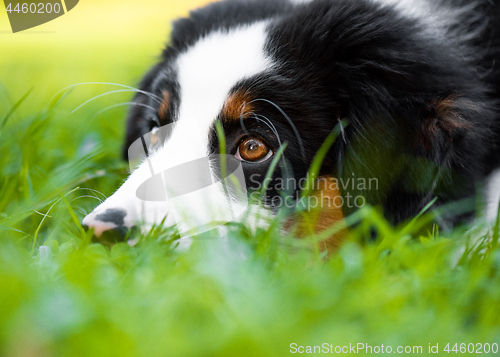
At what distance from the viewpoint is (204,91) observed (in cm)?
188

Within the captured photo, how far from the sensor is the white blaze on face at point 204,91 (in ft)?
5.92

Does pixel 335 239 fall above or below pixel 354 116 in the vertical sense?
below

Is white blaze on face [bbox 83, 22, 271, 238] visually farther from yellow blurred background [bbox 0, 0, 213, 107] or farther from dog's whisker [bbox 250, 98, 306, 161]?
yellow blurred background [bbox 0, 0, 213, 107]

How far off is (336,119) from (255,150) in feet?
1.10

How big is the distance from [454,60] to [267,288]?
1.36m

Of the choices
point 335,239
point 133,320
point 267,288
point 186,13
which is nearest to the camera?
point 133,320

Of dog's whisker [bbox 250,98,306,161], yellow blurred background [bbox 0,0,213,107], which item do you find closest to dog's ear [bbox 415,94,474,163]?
dog's whisker [bbox 250,98,306,161]

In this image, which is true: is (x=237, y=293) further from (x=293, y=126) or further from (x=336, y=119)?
(x=336, y=119)

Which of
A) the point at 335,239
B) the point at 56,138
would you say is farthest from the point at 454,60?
the point at 56,138

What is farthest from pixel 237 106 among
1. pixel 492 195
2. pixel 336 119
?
pixel 492 195

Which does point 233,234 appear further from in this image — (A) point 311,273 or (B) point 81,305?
(B) point 81,305

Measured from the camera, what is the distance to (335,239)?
1.74m

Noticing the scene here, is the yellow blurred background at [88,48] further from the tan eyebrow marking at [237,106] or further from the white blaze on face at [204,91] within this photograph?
the tan eyebrow marking at [237,106]

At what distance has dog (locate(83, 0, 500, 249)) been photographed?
69.1 inches
